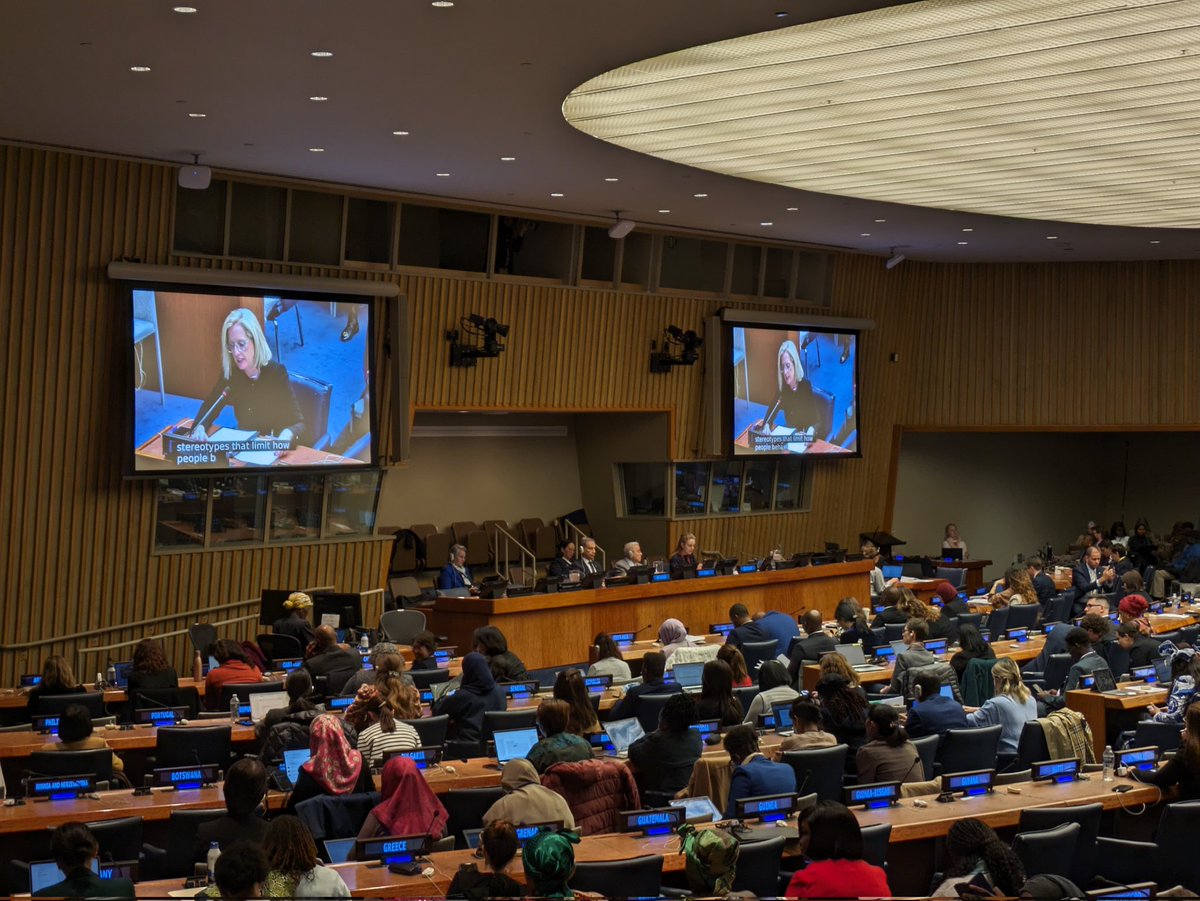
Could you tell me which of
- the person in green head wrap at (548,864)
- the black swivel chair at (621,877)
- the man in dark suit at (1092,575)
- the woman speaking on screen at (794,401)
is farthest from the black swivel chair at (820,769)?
the woman speaking on screen at (794,401)

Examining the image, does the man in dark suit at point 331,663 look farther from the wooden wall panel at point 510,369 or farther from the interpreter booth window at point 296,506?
the interpreter booth window at point 296,506

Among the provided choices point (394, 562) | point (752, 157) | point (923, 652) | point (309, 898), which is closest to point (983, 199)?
point (752, 157)

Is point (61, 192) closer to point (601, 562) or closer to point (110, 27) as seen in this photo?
point (110, 27)

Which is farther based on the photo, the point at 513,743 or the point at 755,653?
the point at 755,653

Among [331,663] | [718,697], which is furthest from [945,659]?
[331,663]

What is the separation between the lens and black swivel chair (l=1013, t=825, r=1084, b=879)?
17.6 feet

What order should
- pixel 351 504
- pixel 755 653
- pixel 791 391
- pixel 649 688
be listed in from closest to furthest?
pixel 649 688 < pixel 755 653 < pixel 351 504 < pixel 791 391

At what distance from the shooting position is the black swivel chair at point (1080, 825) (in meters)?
5.84

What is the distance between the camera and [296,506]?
14.5 metres

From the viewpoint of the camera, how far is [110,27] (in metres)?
8.09

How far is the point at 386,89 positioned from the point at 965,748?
5.74 m

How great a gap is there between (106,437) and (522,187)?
465 centimetres

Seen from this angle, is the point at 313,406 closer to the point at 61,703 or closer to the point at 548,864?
the point at 61,703

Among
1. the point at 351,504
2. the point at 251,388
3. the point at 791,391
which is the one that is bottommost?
the point at 351,504
